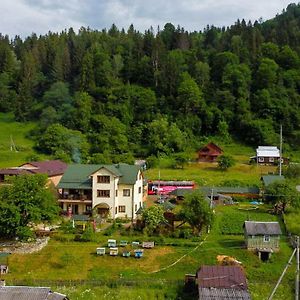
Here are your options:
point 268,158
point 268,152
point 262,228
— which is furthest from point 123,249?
point 268,152

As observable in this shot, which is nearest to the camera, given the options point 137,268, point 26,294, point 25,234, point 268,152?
point 26,294

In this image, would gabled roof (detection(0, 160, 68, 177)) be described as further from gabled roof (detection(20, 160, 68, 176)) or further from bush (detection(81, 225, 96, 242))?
bush (detection(81, 225, 96, 242))

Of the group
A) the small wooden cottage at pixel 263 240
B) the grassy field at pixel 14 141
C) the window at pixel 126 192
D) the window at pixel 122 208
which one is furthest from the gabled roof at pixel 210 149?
the small wooden cottage at pixel 263 240

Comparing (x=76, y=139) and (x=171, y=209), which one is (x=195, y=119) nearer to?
(x=76, y=139)

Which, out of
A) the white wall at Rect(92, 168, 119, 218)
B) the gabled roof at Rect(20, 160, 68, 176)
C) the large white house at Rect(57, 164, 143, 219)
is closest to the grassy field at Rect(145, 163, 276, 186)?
the gabled roof at Rect(20, 160, 68, 176)

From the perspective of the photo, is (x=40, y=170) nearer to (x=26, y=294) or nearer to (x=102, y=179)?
(x=102, y=179)

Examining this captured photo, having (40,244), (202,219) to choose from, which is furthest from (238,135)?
(40,244)
